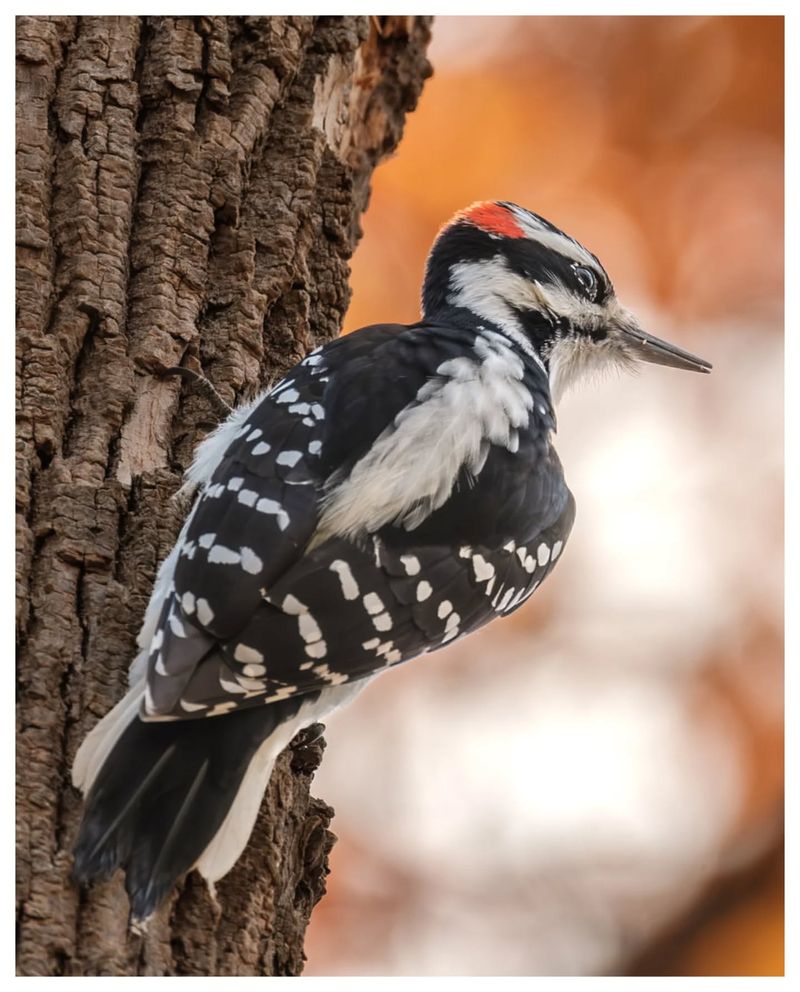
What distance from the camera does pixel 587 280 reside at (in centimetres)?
336

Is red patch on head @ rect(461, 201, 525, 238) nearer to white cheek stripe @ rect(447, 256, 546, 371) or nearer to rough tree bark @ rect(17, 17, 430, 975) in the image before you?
white cheek stripe @ rect(447, 256, 546, 371)

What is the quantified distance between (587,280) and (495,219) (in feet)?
0.97

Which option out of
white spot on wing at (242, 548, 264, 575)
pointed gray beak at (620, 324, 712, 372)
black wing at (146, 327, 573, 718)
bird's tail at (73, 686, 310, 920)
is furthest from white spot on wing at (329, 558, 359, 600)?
pointed gray beak at (620, 324, 712, 372)

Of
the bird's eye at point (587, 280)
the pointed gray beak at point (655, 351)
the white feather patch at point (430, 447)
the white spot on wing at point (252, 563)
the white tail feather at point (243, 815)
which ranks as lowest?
the white tail feather at point (243, 815)

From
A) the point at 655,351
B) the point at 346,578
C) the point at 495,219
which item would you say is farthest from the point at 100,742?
the point at 655,351

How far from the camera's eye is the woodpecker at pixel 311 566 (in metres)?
2.08

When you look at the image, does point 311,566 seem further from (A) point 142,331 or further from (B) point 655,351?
(B) point 655,351

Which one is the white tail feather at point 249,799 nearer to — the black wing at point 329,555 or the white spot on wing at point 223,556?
the black wing at point 329,555

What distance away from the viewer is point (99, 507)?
2320mm

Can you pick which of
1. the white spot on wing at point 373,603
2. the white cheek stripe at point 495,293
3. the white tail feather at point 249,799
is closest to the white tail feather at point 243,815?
the white tail feather at point 249,799

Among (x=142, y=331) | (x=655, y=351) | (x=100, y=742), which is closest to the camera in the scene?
(x=100, y=742)

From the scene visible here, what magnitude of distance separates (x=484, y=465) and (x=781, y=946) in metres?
2.45

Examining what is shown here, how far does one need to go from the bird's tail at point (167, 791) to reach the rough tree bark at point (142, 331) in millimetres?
44

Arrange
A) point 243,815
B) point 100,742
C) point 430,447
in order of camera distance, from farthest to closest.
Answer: point 430,447 → point 243,815 → point 100,742
